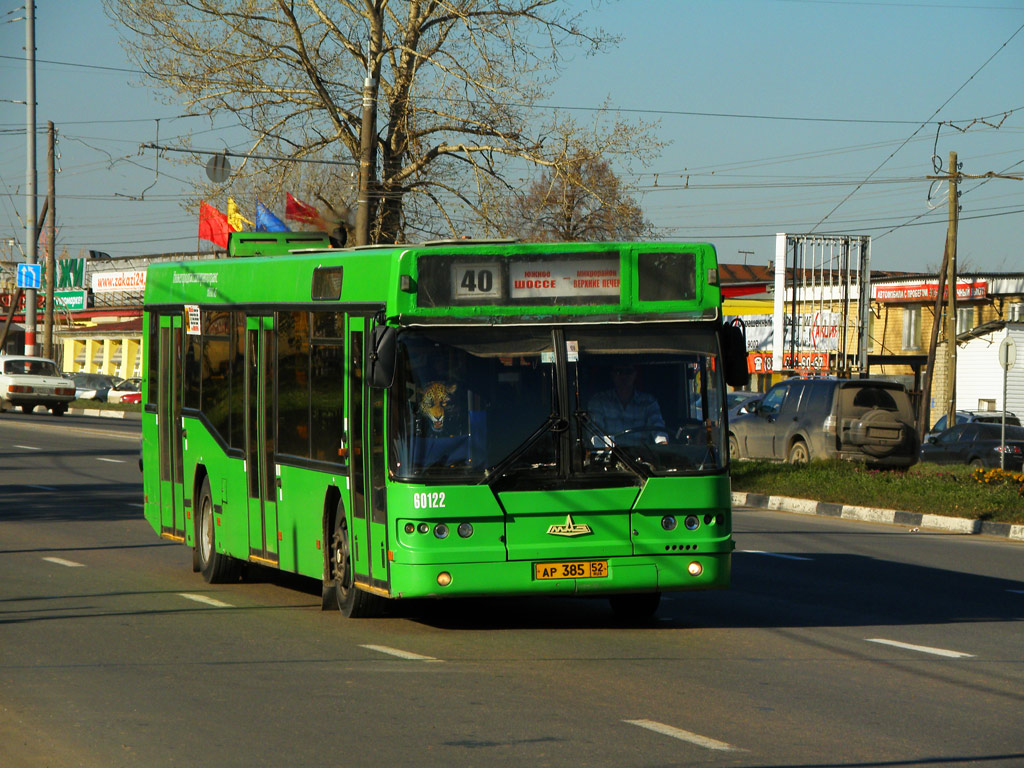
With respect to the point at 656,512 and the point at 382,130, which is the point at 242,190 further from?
the point at 656,512

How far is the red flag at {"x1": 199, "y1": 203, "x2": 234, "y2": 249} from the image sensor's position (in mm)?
34094

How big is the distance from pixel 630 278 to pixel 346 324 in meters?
1.92

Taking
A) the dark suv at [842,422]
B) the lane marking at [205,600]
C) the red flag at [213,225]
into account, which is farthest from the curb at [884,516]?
the red flag at [213,225]

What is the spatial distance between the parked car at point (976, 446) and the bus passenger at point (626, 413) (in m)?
22.5

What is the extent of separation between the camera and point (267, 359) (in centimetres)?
1153

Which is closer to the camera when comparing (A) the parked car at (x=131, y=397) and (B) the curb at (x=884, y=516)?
(B) the curb at (x=884, y=516)

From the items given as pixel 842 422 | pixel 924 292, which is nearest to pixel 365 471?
pixel 842 422

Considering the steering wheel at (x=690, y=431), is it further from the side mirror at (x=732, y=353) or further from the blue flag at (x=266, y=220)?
the blue flag at (x=266, y=220)

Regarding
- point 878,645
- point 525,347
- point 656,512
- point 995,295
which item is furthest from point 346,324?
point 995,295

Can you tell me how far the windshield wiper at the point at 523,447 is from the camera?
30.8ft

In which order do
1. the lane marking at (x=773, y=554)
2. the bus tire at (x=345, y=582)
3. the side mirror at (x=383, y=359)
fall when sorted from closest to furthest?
the side mirror at (x=383, y=359), the bus tire at (x=345, y=582), the lane marking at (x=773, y=554)

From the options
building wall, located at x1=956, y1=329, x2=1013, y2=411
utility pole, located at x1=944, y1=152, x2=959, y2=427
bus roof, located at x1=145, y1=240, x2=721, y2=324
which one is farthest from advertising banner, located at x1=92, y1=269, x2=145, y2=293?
bus roof, located at x1=145, y1=240, x2=721, y2=324

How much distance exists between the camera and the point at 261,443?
11586 millimetres

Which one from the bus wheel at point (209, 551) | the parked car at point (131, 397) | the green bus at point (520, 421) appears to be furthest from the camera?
the parked car at point (131, 397)
